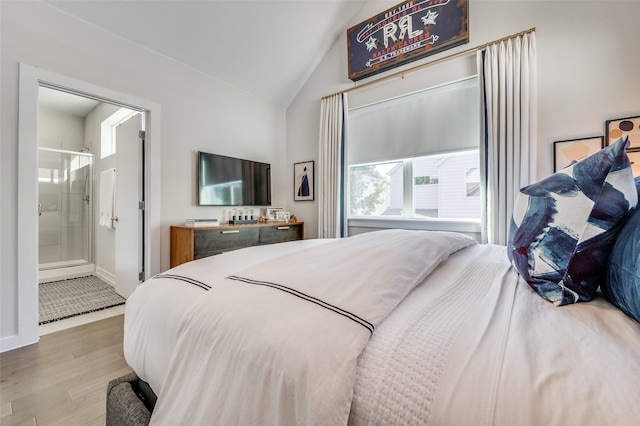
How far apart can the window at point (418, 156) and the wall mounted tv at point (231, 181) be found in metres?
1.30

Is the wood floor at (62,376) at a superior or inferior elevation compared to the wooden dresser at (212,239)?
inferior

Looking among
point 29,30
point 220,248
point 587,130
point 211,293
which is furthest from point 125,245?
point 587,130

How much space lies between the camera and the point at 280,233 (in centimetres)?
353

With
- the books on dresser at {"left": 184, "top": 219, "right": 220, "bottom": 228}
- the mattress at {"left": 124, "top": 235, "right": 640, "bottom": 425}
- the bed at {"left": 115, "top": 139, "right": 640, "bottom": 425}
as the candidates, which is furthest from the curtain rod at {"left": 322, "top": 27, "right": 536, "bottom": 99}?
the mattress at {"left": 124, "top": 235, "right": 640, "bottom": 425}

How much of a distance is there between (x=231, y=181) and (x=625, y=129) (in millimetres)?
3888

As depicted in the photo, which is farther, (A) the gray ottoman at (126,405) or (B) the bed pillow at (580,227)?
(A) the gray ottoman at (126,405)

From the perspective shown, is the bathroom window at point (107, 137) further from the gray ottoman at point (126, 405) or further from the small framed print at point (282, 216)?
the gray ottoman at point (126, 405)

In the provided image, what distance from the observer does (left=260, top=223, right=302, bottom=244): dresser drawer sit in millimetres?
3346

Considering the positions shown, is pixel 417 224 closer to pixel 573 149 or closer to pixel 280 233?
pixel 573 149

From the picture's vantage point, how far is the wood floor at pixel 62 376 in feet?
4.32

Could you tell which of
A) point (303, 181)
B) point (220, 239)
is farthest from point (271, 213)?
point (220, 239)

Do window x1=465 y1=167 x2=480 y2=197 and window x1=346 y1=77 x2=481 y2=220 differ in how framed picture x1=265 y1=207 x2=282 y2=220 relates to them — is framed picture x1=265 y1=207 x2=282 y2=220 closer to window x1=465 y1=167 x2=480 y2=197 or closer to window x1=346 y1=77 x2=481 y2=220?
window x1=346 y1=77 x2=481 y2=220

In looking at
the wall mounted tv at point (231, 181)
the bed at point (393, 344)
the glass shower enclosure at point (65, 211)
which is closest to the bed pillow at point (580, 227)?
the bed at point (393, 344)

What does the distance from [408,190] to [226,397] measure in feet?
9.95
